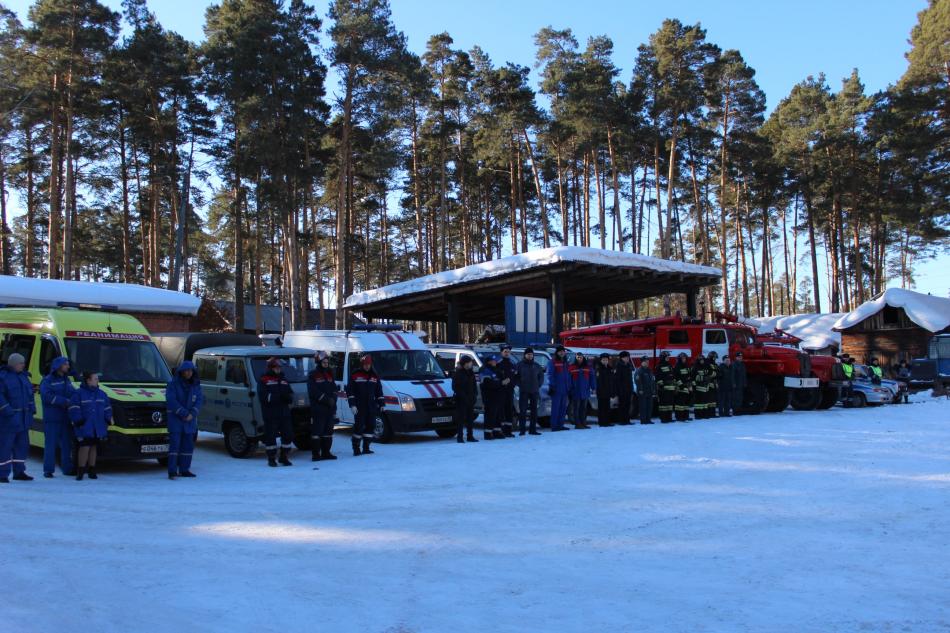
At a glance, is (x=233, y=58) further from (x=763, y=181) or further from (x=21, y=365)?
(x=763, y=181)

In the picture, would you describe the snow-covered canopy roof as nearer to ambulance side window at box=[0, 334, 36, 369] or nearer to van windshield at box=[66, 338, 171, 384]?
van windshield at box=[66, 338, 171, 384]

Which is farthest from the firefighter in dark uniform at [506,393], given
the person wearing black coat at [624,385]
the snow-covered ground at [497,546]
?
the snow-covered ground at [497,546]

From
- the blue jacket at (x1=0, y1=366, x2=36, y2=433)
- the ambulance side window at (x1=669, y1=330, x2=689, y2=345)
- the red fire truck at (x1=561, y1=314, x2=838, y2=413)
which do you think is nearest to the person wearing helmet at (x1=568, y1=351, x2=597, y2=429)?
the red fire truck at (x1=561, y1=314, x2=838, y2=413)

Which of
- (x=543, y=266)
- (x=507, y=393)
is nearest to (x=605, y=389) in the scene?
(x=507, y=393)

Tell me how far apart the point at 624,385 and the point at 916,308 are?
26.9m

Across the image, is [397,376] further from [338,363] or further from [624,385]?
[624,385]

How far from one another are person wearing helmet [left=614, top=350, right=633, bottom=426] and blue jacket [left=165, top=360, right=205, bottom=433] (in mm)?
9852

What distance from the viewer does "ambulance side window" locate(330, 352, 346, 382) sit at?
15023 millimetres

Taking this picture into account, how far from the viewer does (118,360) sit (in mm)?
11305

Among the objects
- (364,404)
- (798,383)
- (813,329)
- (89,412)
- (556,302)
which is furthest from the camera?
(813,329)

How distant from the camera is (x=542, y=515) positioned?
7.53m

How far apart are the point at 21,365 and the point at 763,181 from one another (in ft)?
142

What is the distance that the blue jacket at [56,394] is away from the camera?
9.83 meters

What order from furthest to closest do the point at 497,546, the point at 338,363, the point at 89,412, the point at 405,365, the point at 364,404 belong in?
the point at 338,363
the point at 405,365
the point at 364,404
the point at 89,412
the point at 497,546
